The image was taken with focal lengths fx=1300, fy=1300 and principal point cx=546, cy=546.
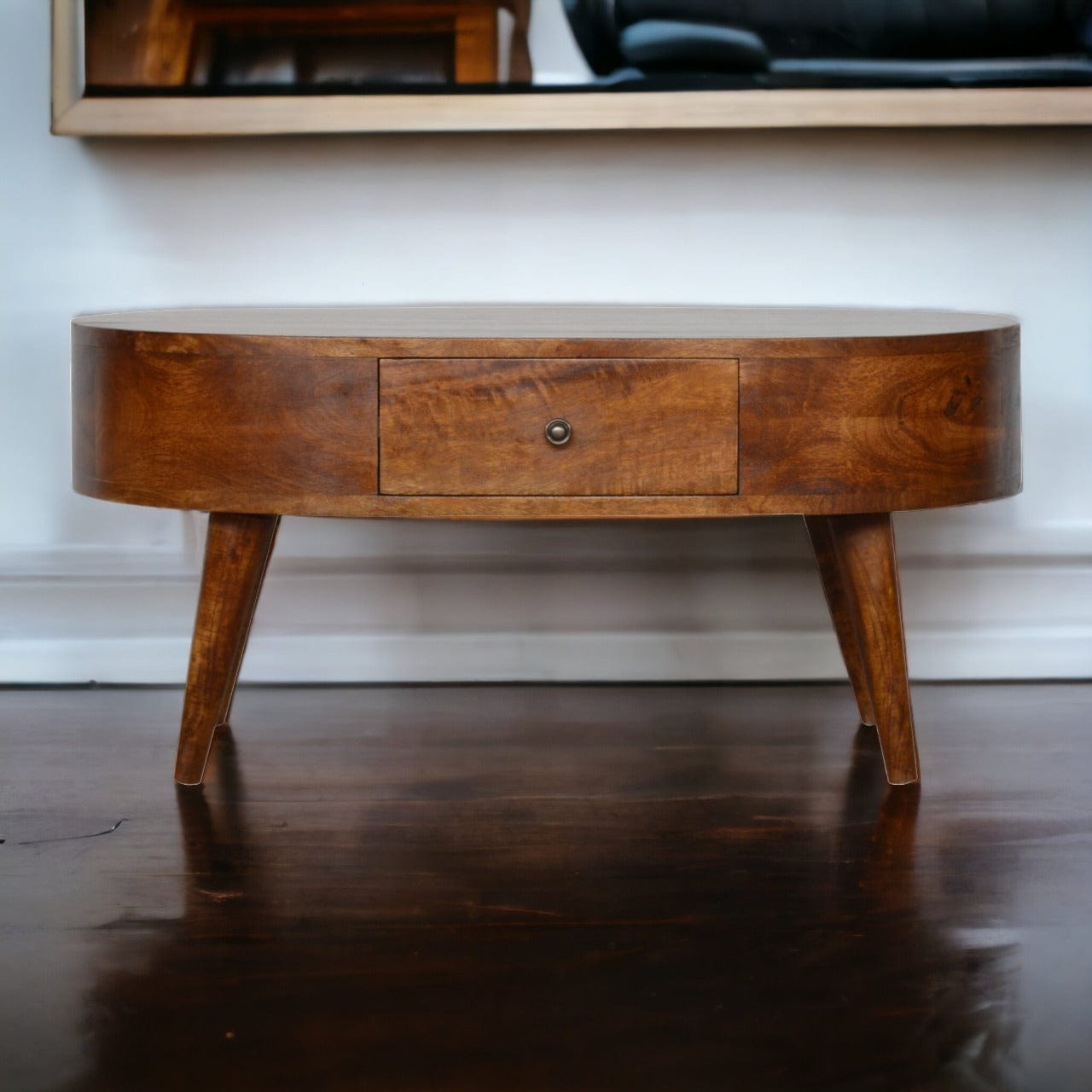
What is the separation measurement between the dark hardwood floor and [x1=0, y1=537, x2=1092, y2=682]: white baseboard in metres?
0.08

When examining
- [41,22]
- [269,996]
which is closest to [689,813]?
[269,996]

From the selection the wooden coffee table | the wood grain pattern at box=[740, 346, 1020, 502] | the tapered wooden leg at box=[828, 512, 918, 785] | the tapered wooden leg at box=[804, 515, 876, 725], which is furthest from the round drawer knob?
the tapered wooden leg at box=[804, 515, 876, 725]

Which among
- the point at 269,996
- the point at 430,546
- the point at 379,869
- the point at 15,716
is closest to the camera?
the point at 269,996

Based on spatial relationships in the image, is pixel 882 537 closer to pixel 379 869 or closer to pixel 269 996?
pixel 379 869

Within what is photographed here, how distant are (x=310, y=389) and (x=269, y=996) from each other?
407 millimetres

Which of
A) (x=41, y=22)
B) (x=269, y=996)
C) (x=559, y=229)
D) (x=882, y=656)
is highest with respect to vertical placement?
(x=41, y=22)

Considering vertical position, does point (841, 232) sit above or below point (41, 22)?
below

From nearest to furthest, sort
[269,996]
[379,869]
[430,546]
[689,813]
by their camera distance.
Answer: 1. [269,996]
2. [379,869]
3. [689,813]
4. [430,546]

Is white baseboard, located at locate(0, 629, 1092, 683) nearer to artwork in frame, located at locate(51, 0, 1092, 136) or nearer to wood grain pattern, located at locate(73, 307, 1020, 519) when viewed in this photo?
wood grain pattern, located at locate(73, 307, 1020, 519)

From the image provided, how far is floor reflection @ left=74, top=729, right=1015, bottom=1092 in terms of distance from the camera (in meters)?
0.62

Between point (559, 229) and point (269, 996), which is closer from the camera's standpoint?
point (269, 996)

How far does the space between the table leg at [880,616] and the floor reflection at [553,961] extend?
0.06 meters

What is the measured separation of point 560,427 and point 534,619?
0.46 m

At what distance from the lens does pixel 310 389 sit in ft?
2.94
